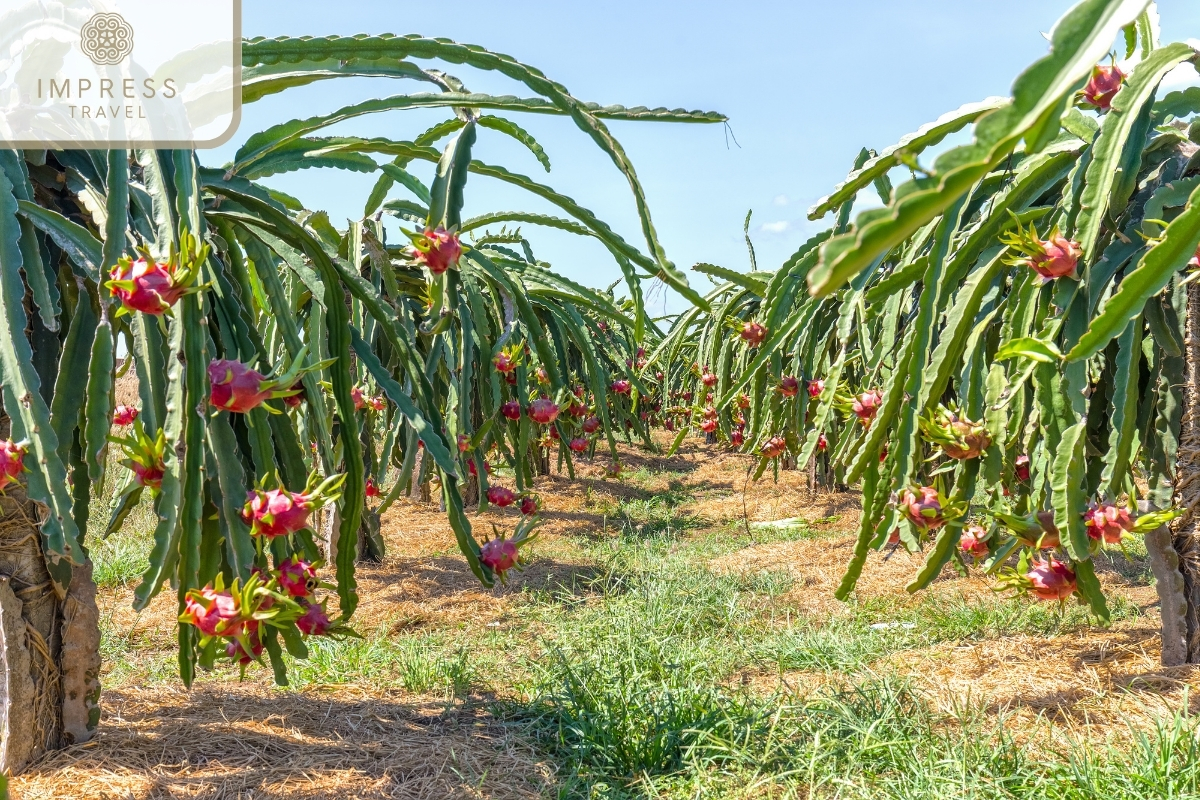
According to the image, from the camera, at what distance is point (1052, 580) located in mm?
2268

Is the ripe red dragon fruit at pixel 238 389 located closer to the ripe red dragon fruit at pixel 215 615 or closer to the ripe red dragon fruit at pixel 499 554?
the ripe red dragon fruit at pixel 215 615

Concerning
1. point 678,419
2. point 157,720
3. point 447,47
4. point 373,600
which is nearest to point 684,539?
point 373,600

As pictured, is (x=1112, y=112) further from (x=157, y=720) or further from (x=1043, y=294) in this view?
(x=157, y=720)

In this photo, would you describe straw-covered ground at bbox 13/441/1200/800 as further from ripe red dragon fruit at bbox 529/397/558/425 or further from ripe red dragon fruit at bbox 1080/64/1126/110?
ripe red dragon fruit at bbox 1080/64/1126/110

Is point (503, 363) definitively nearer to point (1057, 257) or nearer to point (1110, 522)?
point (1057, 257)

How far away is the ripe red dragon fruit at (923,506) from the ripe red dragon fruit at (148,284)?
6.15 feet

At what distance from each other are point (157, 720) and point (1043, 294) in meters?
2.83

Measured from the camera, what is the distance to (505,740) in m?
2.53

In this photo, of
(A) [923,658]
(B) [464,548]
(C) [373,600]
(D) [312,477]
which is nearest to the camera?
(D) [312,477]

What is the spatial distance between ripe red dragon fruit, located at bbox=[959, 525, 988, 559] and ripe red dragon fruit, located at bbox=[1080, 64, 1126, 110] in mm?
1201

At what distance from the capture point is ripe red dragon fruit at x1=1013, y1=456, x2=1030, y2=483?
281cm

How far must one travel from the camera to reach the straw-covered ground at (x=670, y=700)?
212 centimetres

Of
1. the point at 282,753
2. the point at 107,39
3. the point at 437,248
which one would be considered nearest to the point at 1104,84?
the point at 437,248

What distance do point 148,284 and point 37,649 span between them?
1222 mm
